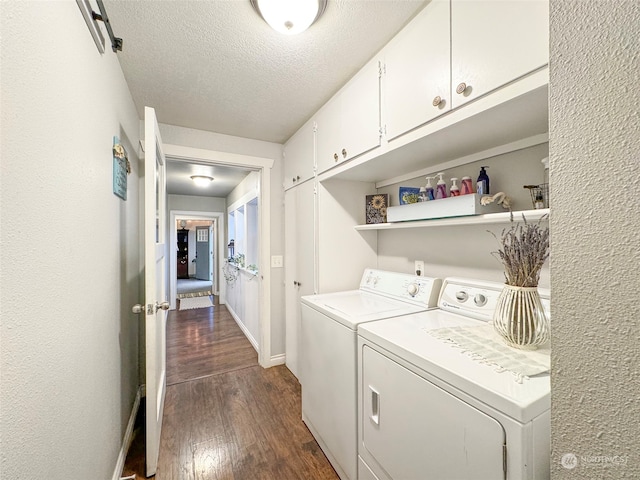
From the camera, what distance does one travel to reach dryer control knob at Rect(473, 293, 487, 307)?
49.6 inches

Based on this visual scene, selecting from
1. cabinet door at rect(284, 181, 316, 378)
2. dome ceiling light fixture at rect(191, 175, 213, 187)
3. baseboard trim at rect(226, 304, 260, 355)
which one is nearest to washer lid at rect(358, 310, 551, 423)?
cabinet door at rect(284, 181, 316, 378)

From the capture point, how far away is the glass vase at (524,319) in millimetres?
903

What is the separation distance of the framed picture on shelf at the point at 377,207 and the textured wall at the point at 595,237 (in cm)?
155

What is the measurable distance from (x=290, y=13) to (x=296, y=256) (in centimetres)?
181

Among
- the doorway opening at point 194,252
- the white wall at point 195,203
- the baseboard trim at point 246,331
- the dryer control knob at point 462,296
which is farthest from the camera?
the doorway opening at point 194,252

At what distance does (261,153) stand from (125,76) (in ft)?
4.02

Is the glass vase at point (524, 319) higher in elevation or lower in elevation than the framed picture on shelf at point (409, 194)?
lower

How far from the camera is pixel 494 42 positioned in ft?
3.06

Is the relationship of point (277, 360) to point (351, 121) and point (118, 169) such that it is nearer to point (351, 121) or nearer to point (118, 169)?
point (118, 169)

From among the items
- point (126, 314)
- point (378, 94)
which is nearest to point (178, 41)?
point (378, 94)

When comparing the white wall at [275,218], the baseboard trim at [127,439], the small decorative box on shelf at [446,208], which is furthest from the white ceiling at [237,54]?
the baseboard trim at [127,439]

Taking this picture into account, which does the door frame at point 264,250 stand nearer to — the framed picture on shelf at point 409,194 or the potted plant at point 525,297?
the framed picture on shelf at point 409,194

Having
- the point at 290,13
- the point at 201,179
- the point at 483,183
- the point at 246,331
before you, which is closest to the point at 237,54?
the point at 290,13

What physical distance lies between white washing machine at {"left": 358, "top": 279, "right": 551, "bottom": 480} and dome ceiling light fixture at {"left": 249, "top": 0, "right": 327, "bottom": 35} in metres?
1.42
